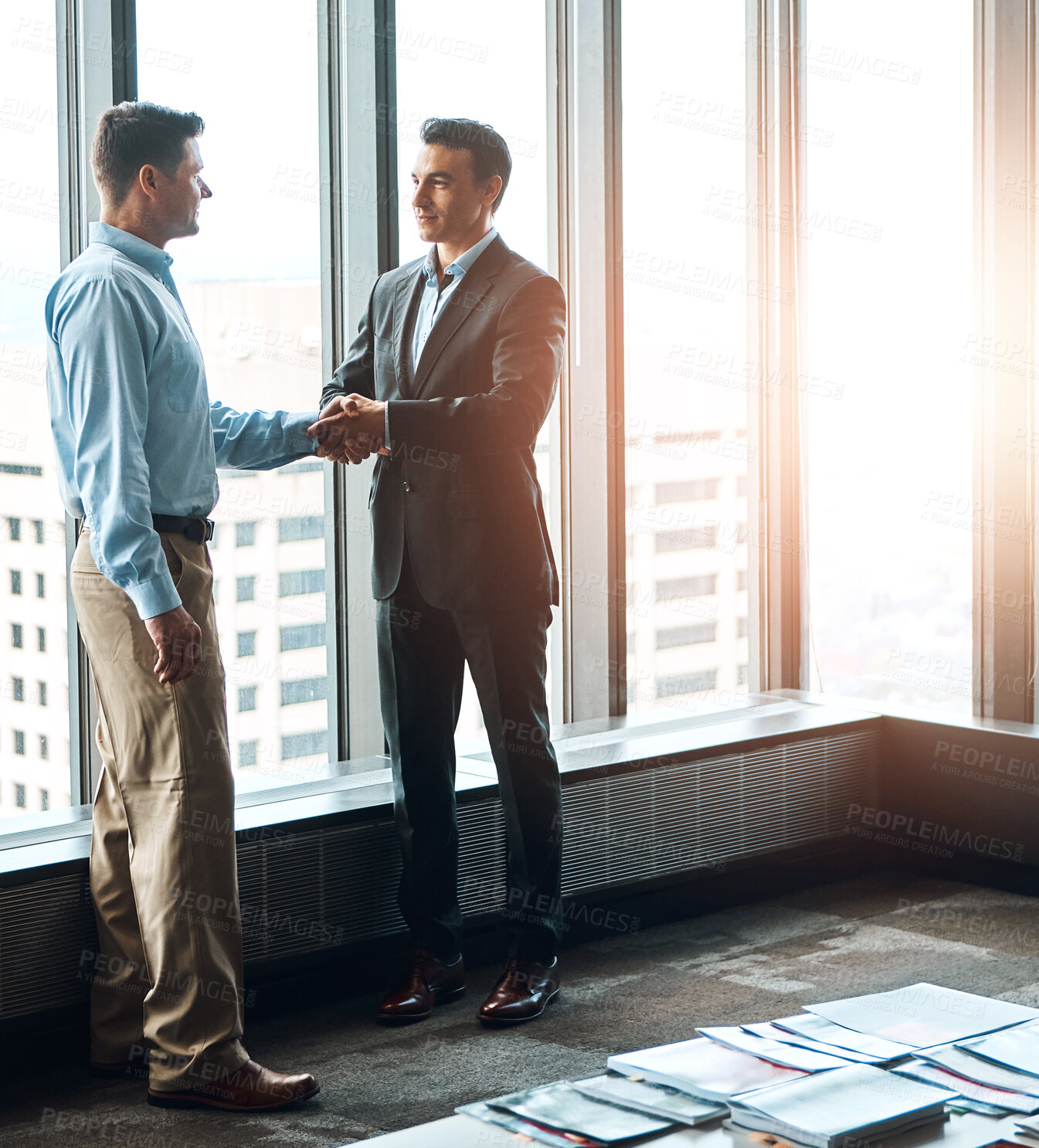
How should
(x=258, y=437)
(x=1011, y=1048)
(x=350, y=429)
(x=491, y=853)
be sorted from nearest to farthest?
(x=1011, y=1048)
(x=350, y=429)
(x=258, y=437)
(x=491, y=853)

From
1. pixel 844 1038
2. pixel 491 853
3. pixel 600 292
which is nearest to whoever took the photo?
pixel 844 1038

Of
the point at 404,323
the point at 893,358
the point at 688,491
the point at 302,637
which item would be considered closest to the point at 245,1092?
the point at 302,637

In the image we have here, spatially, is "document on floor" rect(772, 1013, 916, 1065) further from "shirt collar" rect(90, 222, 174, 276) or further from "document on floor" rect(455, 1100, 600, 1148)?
"shirt collar" rect(90, 222, 174, 276)

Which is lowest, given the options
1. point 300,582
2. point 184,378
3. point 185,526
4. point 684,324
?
point 300,582

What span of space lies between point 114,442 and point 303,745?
1.65 meters

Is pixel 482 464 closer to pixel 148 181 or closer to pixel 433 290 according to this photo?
pixel 433 290

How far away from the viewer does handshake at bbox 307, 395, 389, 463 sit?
291 cm

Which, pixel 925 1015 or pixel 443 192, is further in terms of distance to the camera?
pixel 443 192

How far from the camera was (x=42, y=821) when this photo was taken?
3.16 m

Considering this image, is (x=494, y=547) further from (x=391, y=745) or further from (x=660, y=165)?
(x=660, y=165)

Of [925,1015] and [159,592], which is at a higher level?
[159,592]

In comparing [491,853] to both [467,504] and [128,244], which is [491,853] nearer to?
[467,504]

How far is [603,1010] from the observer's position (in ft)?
10.3

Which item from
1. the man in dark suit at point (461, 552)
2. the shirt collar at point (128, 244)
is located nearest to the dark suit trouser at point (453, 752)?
the man in dark suit at point (461, 552)
